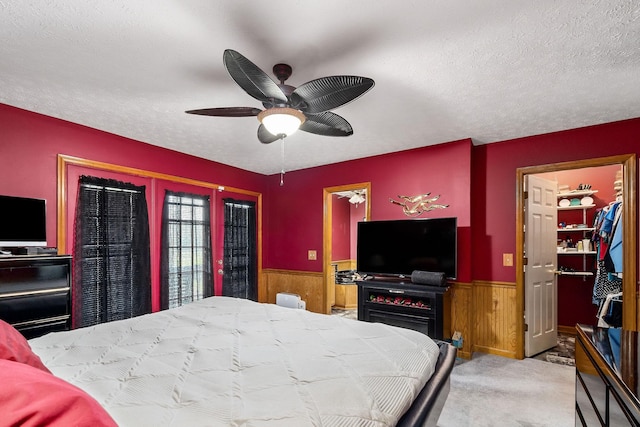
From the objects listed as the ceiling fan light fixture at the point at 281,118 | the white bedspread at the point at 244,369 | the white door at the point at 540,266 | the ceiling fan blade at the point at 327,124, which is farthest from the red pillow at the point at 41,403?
the white door at the point at 540,266

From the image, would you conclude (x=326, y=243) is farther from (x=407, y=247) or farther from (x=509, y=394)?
(x=509, y=394)

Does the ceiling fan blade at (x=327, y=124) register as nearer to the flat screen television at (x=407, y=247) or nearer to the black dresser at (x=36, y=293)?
the flat screen television at (x=407, y=247)

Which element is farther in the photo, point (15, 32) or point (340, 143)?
point (340, 143)

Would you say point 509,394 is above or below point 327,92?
below

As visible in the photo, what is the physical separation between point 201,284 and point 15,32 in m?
3.27

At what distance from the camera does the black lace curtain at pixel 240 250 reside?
4.83 meters

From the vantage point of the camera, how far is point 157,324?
204 cm

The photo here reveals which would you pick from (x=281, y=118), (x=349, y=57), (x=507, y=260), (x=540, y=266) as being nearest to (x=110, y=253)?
(x=281, y=118)

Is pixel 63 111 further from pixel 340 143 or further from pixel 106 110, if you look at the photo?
pixel 340 143

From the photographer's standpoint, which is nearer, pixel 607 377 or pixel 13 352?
pixel 13 352

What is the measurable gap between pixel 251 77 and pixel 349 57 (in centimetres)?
72

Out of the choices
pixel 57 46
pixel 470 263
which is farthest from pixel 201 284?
pixel 470 263

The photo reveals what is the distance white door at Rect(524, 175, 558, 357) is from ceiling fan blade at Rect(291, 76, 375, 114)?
2.93 meters

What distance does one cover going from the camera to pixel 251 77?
171 centimetres
